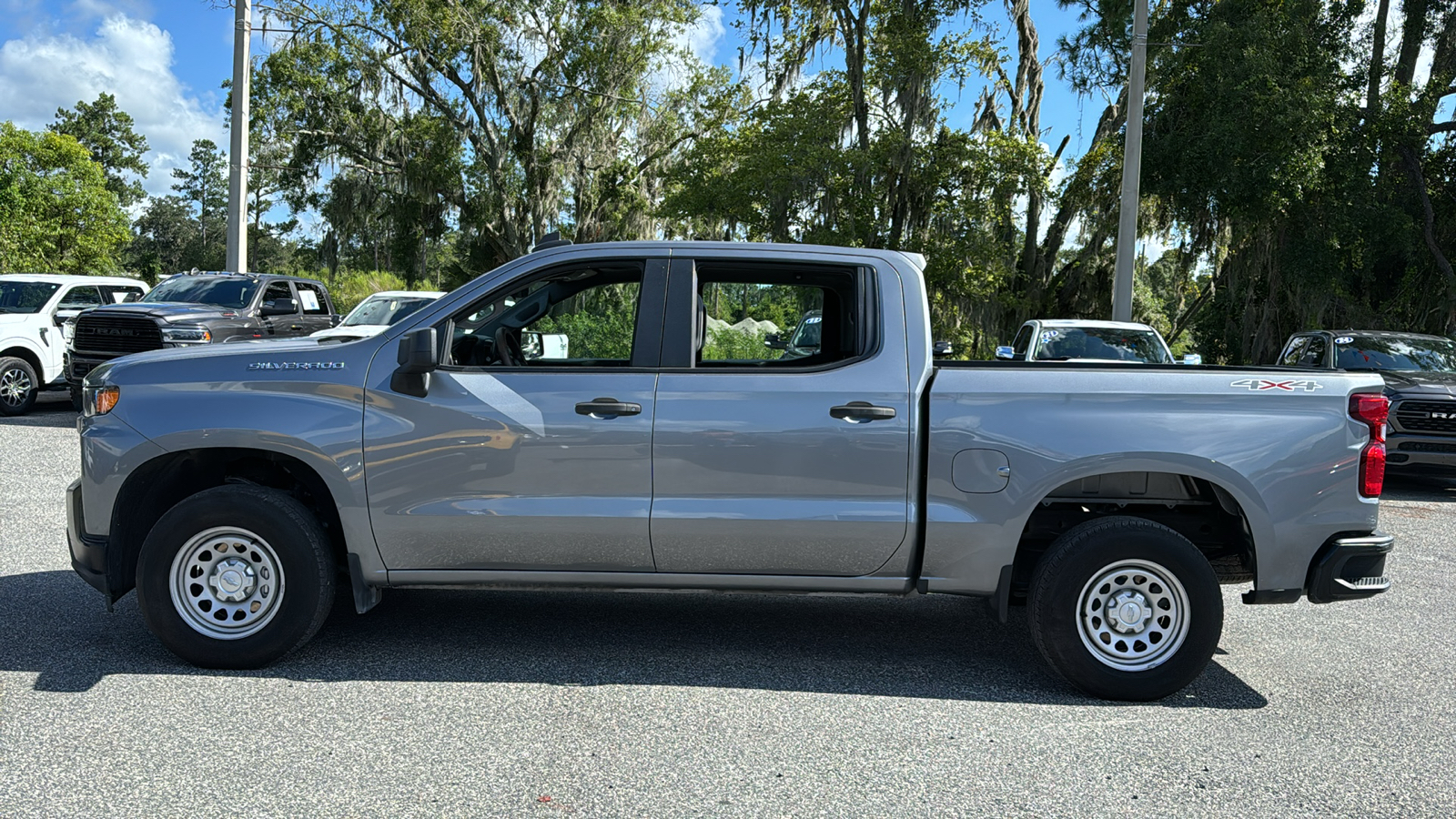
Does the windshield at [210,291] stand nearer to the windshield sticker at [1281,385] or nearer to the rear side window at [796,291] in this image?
the rear side window at [796,291]

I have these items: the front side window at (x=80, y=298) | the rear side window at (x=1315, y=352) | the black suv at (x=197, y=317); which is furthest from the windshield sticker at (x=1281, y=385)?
the front side window at (x=80, y=298)

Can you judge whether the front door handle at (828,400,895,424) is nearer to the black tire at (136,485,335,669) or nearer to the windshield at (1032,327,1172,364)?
the black tire at (136,485,335,669)

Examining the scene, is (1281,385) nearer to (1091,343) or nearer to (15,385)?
(1091,343)

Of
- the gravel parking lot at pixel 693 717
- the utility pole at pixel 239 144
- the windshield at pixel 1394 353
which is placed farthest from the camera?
the utility pole at pixel 239 144

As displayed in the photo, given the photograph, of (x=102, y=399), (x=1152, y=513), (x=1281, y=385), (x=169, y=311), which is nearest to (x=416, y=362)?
(x=102, y=399)

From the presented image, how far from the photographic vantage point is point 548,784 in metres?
3.80

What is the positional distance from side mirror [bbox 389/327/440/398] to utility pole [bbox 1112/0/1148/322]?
44.9 feet

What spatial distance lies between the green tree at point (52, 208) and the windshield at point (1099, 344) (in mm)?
44660

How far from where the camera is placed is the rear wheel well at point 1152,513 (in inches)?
199

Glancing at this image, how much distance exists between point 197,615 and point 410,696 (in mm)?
1085

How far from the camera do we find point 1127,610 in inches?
190

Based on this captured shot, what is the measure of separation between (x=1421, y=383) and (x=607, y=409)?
10.5m

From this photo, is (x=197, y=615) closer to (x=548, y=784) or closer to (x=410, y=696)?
(x=410, y=696)

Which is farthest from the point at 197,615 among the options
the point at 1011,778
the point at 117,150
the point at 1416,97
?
the point at 117,150
